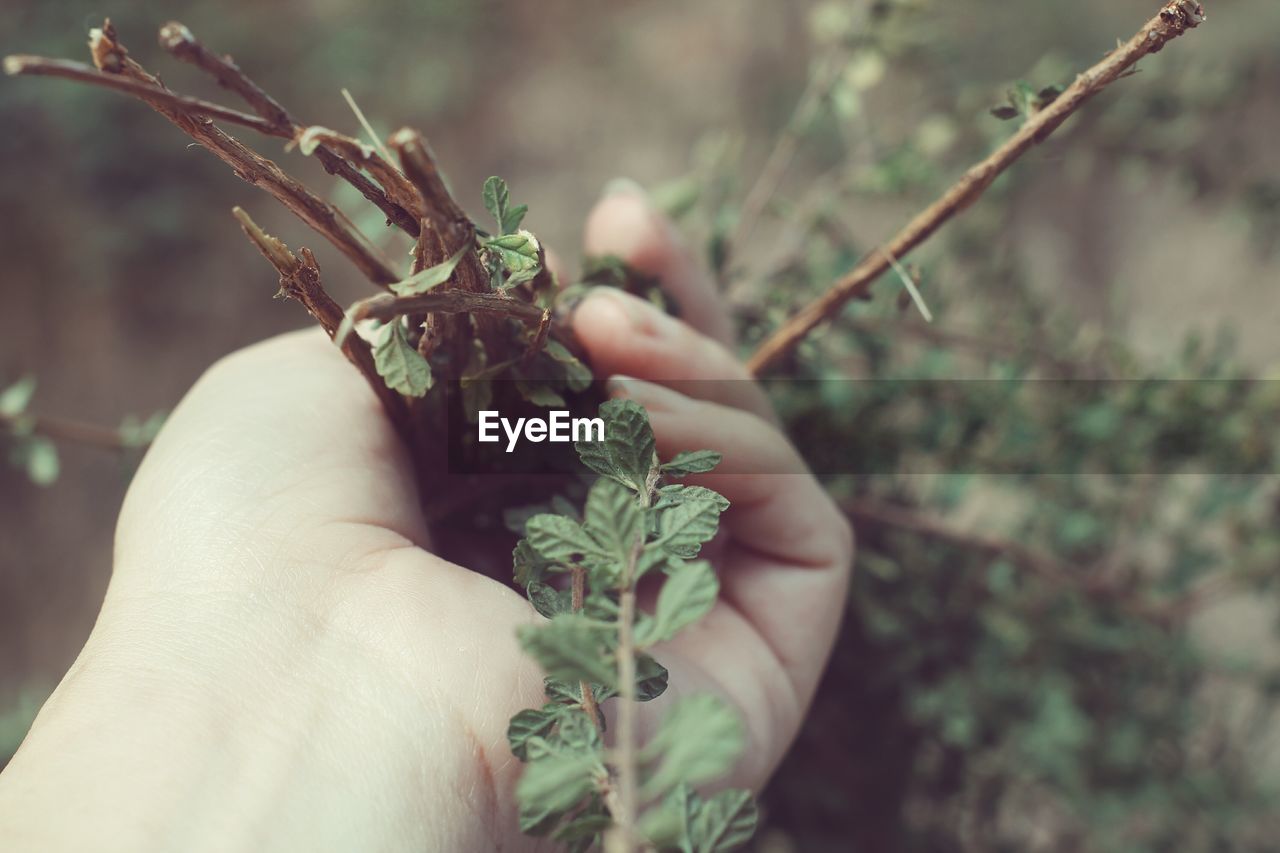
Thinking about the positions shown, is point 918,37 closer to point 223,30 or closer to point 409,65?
point 409,65

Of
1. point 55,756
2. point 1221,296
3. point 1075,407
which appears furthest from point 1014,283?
point 1221,296

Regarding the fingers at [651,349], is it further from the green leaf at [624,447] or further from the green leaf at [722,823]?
the green leaf at [722,823]

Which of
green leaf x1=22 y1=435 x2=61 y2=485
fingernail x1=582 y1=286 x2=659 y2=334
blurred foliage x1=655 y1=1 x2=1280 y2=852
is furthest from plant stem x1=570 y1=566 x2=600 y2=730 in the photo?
green leaf x1=22 y1=435 x2=61 y2=485

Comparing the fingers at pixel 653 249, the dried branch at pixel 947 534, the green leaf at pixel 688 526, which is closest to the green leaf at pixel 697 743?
the green leaf at pixel 688 526

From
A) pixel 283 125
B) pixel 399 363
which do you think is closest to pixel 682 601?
pixel 399 363

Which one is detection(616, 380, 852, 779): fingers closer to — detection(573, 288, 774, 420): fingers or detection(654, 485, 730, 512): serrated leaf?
detection(573, 288, 774, 420): fingers

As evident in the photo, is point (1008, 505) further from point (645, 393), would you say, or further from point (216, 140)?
point (216, 140)
